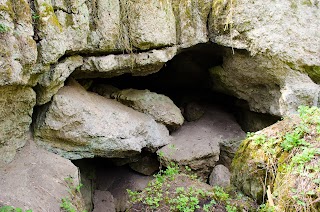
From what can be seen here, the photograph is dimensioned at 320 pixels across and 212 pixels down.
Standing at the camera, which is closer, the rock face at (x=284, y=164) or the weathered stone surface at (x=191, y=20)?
the rock face at (x=284, y=164)

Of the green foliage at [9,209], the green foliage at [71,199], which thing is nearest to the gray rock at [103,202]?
the green foliage at [71,199]

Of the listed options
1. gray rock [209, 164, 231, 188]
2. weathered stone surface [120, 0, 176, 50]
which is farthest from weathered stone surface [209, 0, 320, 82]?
gray rock [209, 164, 231, 188]

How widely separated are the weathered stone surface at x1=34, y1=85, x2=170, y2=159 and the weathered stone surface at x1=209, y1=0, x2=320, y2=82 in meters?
2.85

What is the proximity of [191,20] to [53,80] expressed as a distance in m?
3.15

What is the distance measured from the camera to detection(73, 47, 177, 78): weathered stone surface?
17.1ft

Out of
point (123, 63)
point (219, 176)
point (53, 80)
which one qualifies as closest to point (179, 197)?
point (219, 176)

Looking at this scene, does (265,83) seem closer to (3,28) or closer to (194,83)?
(194,83)

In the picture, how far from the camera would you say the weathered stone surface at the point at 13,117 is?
13.0 feet

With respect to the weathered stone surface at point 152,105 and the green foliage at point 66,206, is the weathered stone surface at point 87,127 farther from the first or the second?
the green foliage at point 66,206

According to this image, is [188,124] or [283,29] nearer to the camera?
[283,29]

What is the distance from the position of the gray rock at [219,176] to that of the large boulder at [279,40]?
174 cm

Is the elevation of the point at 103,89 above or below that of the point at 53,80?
below

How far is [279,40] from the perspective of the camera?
5.59m

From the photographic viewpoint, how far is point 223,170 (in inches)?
245
